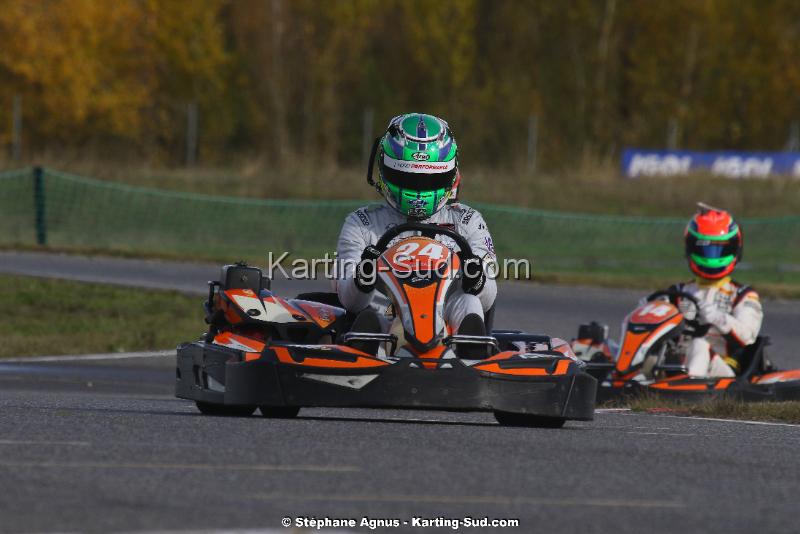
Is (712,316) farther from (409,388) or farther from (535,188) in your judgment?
(535,188)

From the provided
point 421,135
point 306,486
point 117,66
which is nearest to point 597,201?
point 117,66

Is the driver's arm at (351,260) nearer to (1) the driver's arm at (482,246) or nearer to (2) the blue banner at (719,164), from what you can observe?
(1) the driver's arm at (482,246)

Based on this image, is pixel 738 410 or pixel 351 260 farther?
pixel 738 410

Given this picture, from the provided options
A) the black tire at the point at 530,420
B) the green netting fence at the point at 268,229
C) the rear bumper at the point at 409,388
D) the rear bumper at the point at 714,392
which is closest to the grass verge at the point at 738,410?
the rear bumper at the point at 714,392

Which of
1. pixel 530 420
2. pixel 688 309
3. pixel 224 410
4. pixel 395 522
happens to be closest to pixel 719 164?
pixel 688 309

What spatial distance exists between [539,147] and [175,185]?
17507 millimetres

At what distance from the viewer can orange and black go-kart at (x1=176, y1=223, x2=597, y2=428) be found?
8133 millimetres

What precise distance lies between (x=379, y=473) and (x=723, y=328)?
747 cm

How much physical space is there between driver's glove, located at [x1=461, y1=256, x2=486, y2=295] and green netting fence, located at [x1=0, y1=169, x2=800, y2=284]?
57.3 feet

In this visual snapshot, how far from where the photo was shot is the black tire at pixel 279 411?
8.80m

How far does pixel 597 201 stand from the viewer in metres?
36.1

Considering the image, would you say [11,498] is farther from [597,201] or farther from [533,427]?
[597,201]

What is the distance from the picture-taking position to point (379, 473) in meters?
6.00

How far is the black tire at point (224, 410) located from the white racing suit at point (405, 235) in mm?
745
